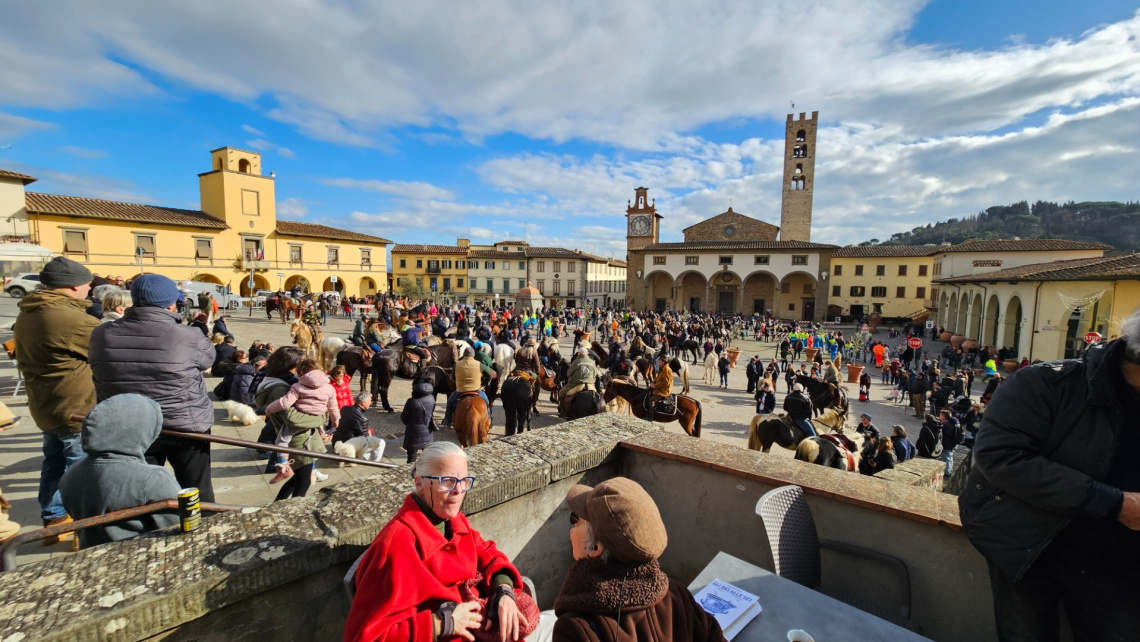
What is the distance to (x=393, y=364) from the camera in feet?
31.2

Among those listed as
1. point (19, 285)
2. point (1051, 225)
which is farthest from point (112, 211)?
point (1051, 225)

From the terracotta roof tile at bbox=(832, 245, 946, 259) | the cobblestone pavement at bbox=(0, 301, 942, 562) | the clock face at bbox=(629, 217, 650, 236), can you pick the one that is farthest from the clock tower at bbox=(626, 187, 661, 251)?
the cobblestone pavement at bbox=(0, 301, 942, 562)

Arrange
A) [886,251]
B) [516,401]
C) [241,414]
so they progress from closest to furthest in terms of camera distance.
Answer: [241,414]
[516,401]
[886,251]

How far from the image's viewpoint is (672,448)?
3092 millimetres

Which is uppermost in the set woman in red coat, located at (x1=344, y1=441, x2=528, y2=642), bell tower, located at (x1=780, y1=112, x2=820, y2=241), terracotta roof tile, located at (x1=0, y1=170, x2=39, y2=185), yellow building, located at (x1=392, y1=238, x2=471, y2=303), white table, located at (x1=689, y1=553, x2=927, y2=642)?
bell tower, located at (x1=780, y1=112, x2=820, y2=241)

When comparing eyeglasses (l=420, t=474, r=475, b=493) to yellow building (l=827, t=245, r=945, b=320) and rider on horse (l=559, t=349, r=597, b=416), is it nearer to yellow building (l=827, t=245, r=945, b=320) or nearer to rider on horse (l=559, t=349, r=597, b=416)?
rider on horse (l=559, t=349, r=597, b=416)

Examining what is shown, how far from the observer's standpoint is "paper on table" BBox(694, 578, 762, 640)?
6.09 ft

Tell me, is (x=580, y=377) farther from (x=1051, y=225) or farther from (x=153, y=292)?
(x=1051, y=225)

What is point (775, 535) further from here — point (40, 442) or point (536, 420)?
point (536, 420)

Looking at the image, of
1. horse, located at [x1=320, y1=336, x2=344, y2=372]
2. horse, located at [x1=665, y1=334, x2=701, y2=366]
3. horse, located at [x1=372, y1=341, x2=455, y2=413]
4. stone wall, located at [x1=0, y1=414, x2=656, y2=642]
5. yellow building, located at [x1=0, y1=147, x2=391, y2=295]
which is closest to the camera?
stone wall, located at [x1=0, y1=414, x2=656, y2=642]

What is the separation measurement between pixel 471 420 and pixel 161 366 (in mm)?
3563

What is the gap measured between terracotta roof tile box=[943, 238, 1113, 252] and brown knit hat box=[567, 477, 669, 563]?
52662 millimetres

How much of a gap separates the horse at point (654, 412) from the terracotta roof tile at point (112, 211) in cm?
3740

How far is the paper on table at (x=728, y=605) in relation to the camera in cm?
186
